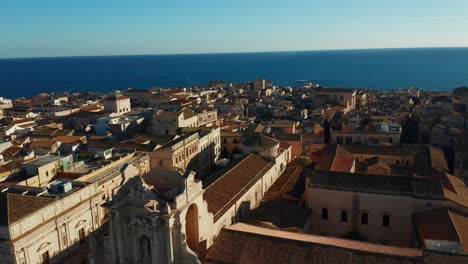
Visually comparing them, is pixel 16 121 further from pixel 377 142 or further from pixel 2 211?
pixel 377 142

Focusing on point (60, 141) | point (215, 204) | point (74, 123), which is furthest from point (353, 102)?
point (215, 204)

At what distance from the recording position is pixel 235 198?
30141 millimetres

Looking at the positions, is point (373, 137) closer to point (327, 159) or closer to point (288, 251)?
point (327, 159)

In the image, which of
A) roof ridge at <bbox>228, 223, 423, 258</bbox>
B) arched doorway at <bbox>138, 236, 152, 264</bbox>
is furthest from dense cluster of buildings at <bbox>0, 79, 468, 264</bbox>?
roof ridge at <bbox>228, 223, 423, 258</bbox>

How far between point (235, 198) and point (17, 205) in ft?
48.4

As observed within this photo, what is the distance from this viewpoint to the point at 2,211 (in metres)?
25.5

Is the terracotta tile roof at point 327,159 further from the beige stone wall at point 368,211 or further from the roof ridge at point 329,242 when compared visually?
the roof ridge at point 329,242

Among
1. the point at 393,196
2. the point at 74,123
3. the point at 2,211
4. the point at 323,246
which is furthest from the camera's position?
the point at 74,123

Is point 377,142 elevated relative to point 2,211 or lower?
lower

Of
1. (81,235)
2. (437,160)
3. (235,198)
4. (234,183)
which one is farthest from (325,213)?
(437,160)

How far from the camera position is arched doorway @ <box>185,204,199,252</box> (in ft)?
71.3

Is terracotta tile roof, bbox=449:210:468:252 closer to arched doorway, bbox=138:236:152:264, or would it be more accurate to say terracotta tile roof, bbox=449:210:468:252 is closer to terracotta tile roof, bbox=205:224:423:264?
terracotta tile roof, bbox=205:224:423:264

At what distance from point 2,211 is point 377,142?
152 ft

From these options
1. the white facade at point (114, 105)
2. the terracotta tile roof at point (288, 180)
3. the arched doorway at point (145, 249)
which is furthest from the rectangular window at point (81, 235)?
the white facade at point (114, 105)
